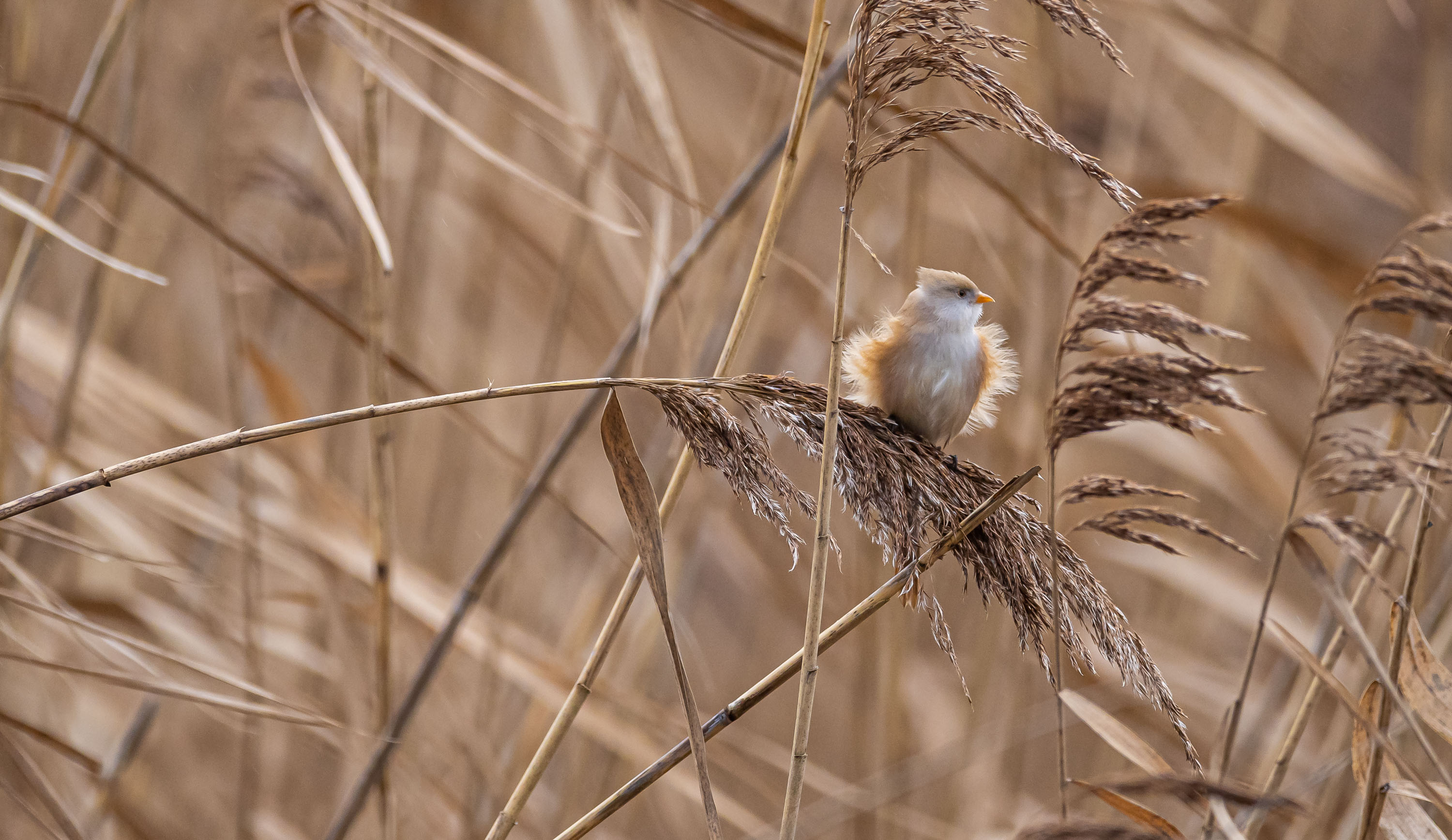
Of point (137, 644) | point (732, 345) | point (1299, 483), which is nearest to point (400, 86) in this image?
point (732, 345)

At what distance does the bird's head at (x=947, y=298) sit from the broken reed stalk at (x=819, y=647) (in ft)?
1.57

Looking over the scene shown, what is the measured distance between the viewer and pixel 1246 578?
1441mm

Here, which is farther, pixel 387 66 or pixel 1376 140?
pixel 1376 140

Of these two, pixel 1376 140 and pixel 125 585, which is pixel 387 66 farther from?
pixel 1376 140

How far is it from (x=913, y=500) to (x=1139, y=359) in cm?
23

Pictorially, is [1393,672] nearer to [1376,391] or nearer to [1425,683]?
[1425,683]

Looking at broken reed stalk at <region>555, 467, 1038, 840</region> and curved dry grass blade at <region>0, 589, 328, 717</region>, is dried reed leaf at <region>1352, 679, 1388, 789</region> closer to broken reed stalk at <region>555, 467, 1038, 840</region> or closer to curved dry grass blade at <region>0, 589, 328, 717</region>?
broken reed stalk at <region>555, 467, 1038, 840</region>

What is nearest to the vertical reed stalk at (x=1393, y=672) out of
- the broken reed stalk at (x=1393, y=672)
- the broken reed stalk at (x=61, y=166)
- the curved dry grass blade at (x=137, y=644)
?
the broken reed stalk at (x=1393, y=672)

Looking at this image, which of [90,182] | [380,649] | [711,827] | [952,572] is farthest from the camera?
[952,572]

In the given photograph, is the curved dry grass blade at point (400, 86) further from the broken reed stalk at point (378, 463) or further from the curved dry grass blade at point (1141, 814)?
the curved dry grass blade at point (1141, 814)

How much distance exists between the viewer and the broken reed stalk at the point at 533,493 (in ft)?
3.09

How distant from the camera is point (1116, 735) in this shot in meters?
0.64

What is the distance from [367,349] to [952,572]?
1273mm

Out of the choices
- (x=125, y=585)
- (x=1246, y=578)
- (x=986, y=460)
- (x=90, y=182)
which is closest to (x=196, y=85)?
(x=90, y=182)
